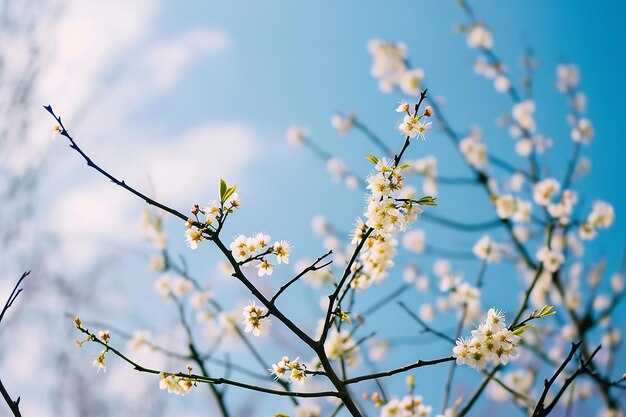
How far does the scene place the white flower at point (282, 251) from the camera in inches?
77.4

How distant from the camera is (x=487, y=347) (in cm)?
187

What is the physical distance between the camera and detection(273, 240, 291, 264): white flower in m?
1.97

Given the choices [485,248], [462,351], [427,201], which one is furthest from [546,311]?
[485,248]

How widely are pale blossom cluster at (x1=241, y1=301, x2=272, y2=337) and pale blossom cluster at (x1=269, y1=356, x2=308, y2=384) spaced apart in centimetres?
13

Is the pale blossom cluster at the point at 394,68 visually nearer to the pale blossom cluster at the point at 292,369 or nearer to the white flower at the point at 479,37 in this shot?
the white flower at the point at 479,37

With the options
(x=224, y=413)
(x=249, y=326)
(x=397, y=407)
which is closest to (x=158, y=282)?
(x=224, y=413)

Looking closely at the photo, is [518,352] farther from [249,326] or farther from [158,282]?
[158,282]

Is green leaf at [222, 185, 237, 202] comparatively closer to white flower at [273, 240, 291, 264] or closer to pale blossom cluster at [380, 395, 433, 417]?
white flower at [273, 240, 291, 264]

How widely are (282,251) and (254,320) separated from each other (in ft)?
0.82

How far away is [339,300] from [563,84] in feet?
19.7

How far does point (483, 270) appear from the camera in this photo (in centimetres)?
364

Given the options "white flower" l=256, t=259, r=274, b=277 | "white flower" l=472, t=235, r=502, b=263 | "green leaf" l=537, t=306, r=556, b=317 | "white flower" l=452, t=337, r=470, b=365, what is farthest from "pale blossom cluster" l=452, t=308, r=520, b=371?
"white flower" l=472, t=235, r=502, b=263

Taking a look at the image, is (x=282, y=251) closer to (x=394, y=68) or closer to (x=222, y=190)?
(x=222, y=190)

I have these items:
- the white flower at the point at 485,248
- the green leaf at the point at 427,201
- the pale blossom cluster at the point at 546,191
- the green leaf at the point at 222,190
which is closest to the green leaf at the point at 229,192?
the green leaf at the point at 222,190
